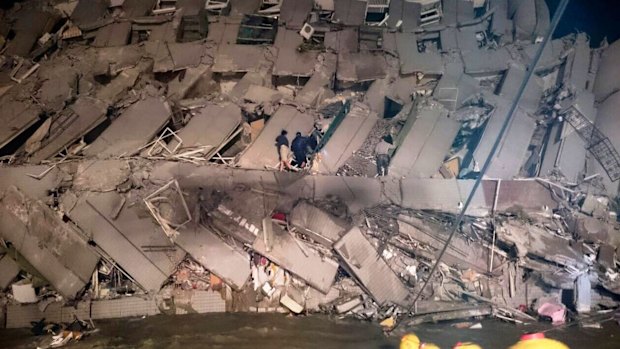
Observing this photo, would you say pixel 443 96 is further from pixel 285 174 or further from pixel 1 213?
pixel 1 213

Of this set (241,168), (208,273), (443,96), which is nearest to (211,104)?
(241,168)

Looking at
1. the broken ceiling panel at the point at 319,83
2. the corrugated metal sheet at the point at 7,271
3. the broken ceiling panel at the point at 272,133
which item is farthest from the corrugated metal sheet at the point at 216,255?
the broken ceiling panel at the point at 319,83

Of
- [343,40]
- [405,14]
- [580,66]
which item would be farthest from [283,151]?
[580,66]

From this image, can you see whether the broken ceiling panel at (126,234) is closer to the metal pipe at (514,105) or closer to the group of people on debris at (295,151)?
the group of people on debris at (295,151)

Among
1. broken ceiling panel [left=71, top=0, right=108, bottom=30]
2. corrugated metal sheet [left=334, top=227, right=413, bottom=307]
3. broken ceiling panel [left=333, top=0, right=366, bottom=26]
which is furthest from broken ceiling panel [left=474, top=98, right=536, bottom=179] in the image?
broken ceiling panel [left=71, top=0, right=108, bottom=30]

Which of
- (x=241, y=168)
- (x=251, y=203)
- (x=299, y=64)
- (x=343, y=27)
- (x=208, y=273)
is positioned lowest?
(x=208, y=273)

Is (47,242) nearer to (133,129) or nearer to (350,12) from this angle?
(133,129)

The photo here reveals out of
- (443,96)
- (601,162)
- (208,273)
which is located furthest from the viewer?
(443,96)
